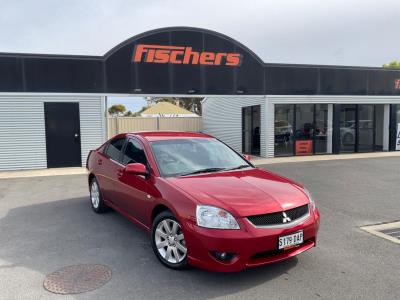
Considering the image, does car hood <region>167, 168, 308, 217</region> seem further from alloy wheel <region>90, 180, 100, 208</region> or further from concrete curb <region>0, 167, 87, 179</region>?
concrete curb <region>0, 167, 87, 179</region>

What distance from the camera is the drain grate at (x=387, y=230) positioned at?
A: 5152 millimetres

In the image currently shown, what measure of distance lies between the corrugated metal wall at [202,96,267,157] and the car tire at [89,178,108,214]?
10172 millimetres

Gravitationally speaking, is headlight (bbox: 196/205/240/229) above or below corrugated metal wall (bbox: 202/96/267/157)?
below

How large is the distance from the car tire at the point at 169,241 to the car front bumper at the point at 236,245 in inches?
9.1

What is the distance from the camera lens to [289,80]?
15.7 metres

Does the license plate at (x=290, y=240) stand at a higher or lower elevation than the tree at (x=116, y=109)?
lower

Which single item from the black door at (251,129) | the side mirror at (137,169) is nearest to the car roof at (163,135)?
the side mirror at (137,169)

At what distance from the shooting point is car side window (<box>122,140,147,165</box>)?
16.5 feet

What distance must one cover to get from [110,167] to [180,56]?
30.4ft

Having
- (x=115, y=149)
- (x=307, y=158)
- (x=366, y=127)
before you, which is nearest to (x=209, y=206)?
(x=115, y=149)

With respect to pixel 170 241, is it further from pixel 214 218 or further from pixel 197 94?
pixel 197 94

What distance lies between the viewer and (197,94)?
1464 cm

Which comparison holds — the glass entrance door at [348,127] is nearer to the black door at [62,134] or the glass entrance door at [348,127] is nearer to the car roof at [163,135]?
the black door at [62,134]

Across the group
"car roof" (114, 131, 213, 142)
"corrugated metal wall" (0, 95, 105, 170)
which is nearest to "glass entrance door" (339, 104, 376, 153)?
"corrugated metal wall" (0, 95, 105, 170)
